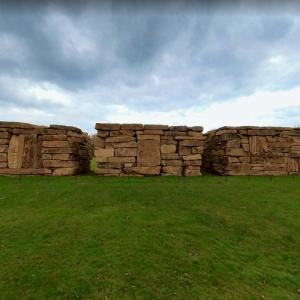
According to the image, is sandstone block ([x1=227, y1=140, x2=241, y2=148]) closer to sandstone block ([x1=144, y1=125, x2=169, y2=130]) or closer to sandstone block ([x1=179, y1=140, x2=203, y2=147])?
sandstone block ([x1=179, y1=140, x2=203, y2=147])

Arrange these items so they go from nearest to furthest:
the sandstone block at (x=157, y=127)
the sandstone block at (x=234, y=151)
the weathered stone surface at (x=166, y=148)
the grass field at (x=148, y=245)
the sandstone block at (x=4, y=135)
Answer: the grass field at (x=148, y=245) < the sandstone block at (x=4, y=135) < the sandstone block at (x=157, y=127) < the weathered stone surface at (x=166, y=148) < the sandstone block at (x=234, y=151)

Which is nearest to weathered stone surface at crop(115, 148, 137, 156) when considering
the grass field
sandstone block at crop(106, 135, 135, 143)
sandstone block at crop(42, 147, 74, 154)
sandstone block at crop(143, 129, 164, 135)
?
sandstone block at crop(106, 135, 135, 143)

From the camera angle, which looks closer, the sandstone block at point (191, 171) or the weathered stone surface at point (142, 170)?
the weathered stone surface at point (142, 170)

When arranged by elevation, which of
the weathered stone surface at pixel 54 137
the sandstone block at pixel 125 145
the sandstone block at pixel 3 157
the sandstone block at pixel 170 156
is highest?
the weathered stone surface at pixel 54 137

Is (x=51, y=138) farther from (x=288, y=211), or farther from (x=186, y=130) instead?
(x=288, y=211)

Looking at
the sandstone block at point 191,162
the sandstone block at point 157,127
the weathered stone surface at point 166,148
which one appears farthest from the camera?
the sandstone block at point 191,162

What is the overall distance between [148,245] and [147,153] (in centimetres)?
602

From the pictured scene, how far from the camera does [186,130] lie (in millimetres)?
9781

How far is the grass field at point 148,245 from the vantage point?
2.74 m

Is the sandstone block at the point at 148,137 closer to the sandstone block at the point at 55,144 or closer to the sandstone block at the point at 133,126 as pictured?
the sandstone block at the point at 133,126

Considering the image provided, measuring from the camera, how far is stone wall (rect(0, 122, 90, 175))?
9.09 meters

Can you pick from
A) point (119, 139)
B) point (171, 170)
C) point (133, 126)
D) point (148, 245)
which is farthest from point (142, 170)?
point (148, 245)

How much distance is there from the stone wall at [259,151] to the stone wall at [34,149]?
628 centimetres

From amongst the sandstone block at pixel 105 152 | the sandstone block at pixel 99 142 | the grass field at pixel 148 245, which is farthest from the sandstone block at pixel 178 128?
the grass field at pixel 148 245
